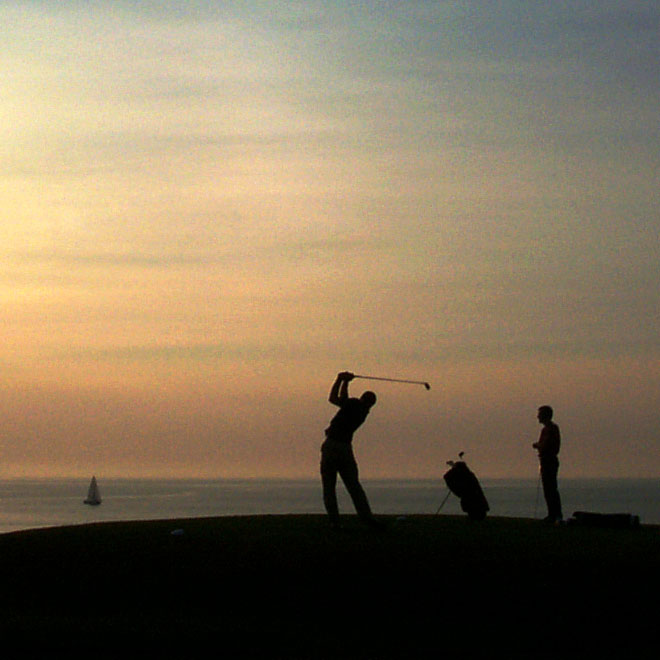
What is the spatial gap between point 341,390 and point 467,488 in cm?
470

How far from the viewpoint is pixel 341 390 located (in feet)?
77.8

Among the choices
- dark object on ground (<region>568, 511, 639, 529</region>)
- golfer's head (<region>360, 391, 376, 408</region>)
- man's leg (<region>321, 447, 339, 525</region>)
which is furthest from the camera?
dark object on ground (<region>568, 511, 639, 529</region>)

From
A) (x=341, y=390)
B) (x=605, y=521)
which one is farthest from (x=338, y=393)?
(x=605, y=521)

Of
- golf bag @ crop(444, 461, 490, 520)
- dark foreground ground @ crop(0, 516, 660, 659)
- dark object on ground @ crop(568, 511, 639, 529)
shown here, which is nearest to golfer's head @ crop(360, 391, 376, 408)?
dark foreground ground @ crop(0, 516, 660, 659)

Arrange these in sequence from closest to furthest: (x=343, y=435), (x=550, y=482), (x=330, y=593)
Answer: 1. (x=330, y=593)
2. (x=343, y=435)
3. (x=550, y=482)

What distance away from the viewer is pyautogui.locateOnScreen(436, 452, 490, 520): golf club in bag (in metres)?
26.7

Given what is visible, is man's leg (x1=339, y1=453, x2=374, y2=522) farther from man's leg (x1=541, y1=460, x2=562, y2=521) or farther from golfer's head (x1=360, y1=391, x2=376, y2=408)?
man's leg (x1=541, y1=460, x2=562, y2=521)

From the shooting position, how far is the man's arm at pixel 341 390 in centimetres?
2359

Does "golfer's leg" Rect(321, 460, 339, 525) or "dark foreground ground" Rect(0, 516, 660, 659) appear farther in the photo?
"golfer's leg" Rect(321, 460, 339, 525)

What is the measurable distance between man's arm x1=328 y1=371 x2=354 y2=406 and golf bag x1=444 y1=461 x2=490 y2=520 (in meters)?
4.09

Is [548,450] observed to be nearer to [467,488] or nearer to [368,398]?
[467,488]

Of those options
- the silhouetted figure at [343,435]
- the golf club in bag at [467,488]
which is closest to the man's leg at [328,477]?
the silhouetted figure at [343,435]

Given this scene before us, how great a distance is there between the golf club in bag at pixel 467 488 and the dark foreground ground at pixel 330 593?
225 centimetres

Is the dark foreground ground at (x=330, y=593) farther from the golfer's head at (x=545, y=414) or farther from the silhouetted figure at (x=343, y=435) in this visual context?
the golfer's head at (x=545, y=414)
